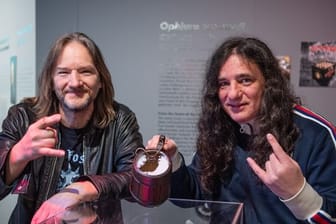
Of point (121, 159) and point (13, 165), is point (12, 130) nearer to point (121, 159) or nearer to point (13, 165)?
point (13, 165)

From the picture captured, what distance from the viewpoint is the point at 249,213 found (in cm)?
114

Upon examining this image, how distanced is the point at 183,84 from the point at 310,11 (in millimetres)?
890

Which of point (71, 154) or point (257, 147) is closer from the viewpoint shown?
point (257, 147)

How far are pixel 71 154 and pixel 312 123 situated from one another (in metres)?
0.79

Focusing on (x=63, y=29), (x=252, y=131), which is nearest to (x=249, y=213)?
(x=252, y=131)

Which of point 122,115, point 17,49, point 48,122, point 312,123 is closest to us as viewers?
point 48,122

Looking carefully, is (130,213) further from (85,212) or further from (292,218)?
(292,218)

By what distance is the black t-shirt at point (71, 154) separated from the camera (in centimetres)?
124

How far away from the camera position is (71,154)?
127cm

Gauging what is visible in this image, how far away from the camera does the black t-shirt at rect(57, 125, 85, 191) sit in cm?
124

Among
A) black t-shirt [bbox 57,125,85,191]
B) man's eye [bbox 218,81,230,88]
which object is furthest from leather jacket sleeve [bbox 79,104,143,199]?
man's eye [bbox 218,81,230,88]

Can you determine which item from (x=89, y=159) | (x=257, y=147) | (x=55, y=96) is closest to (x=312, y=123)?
(x=257, y=147)

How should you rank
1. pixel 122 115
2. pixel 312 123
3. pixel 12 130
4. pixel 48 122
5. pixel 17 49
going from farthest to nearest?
pixel 17 49 < pixel 122 115 < pixel 12 130 < pixel 312 123 < pixel 48 122

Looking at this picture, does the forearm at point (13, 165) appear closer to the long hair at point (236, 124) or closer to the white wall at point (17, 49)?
the long hair at point (236, 124)
